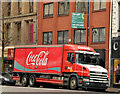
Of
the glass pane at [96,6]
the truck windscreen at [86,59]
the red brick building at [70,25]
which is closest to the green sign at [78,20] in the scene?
the red brick building at [70,25]

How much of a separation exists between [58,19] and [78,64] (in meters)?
13.8

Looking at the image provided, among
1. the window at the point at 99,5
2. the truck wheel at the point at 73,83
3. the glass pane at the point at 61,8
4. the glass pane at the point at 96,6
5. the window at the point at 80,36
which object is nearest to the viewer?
the truck wheel at the point at 73,83

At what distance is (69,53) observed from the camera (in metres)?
28.8

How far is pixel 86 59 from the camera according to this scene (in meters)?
28.5

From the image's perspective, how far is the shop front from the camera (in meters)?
33.8

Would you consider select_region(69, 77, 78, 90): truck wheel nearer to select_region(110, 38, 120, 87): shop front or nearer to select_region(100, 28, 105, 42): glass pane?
select_region(110, 38, 120, 87): shop front

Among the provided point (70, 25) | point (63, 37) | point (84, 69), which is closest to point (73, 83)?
point (84, 69)

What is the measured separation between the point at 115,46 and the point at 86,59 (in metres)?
6.45

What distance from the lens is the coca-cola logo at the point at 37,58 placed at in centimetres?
3103

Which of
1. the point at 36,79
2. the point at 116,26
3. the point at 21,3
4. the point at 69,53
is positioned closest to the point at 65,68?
the point at 69,53

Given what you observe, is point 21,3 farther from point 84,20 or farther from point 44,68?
point 44,68

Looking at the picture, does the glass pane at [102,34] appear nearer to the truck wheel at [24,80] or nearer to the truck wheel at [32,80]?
the truck wheel at [32,80]

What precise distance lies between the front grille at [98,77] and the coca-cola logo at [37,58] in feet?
17.0

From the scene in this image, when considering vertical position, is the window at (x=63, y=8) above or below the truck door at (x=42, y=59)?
above
